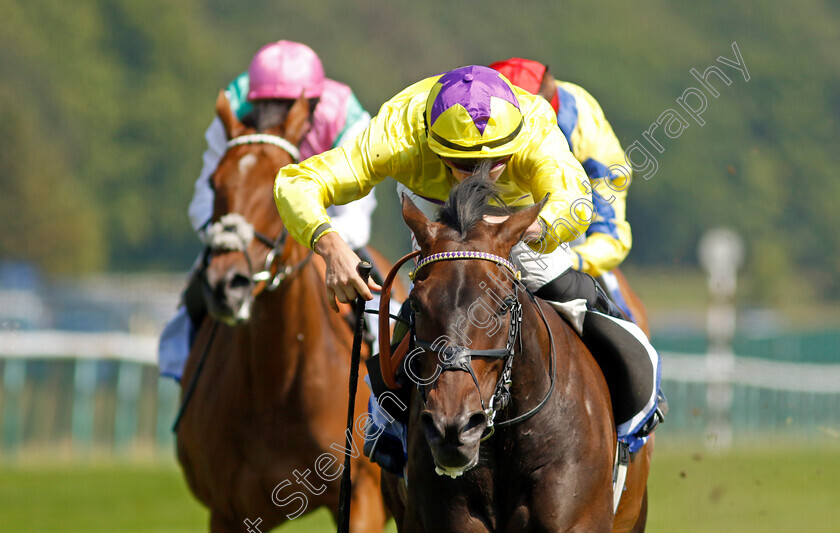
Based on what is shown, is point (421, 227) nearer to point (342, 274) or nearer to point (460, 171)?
point (342, 274)

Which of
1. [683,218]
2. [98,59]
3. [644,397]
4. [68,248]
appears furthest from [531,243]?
[683,218]

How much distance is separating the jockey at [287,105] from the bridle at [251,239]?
0.23m

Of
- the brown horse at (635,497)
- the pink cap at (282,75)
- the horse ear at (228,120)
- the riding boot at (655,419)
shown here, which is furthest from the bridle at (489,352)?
the pink cap at (282,75)

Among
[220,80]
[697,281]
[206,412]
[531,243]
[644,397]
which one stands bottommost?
[697,281]

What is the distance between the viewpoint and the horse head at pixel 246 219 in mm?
4754

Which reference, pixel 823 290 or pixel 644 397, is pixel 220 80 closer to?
pixel 823 290

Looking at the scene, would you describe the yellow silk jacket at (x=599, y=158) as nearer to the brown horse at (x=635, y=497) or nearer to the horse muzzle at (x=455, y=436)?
the brown horse at (x=635, y=497)

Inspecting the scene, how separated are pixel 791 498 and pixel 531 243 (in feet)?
25.9

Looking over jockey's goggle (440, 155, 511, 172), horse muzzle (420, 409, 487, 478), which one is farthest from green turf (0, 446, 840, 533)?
horse muzzle (420, 409, 487, 478)

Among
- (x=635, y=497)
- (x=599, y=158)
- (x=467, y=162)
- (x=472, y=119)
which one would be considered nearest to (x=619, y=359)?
(x=635, y=497)

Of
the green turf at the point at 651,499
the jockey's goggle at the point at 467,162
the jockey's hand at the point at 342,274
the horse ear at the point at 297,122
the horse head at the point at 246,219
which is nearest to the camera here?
the jockey's hand at the point at 342,274

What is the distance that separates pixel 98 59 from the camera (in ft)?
158

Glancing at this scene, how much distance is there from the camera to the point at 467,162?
3.49 m

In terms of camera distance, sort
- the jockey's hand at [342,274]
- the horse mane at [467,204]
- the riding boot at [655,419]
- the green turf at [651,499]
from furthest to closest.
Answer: the green turf at [651,499] → the riding boot at [655,419] → the jockey's hand at [342,274] → the horse mane at [467,204]
